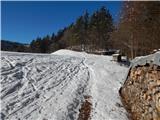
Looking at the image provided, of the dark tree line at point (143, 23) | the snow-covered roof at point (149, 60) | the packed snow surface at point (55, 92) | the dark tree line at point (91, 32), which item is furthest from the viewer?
the dark tree line at point (91, 32)

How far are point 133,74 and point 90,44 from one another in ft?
168

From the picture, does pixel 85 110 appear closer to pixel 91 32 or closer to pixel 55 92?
pixel 55 92

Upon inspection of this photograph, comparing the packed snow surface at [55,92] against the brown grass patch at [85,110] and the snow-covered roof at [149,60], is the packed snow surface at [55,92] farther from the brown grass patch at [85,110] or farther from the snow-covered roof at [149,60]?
the snow-covered roof at [149,60]

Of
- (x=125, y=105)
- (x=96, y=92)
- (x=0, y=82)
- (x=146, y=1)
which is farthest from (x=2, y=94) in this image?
(x=146, y=1)

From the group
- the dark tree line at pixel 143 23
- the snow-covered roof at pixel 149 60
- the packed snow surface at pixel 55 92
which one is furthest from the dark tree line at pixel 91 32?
the snow-covered roof at pixel 149 60

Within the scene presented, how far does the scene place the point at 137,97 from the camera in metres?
10.6

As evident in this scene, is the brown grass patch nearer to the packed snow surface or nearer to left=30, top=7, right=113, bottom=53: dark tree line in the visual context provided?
the packed snow surface

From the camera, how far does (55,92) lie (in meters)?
12.1

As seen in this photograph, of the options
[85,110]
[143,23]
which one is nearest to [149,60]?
A: [85,110]

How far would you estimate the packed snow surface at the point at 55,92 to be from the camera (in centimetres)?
964

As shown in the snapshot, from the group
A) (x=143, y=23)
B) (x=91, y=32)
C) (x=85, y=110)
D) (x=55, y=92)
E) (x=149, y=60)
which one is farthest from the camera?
(x=91, y=32)

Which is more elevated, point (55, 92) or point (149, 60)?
point (149, 60)

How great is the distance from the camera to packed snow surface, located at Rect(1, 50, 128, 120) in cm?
964

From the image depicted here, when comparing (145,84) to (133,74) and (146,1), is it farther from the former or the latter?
(146,1)
